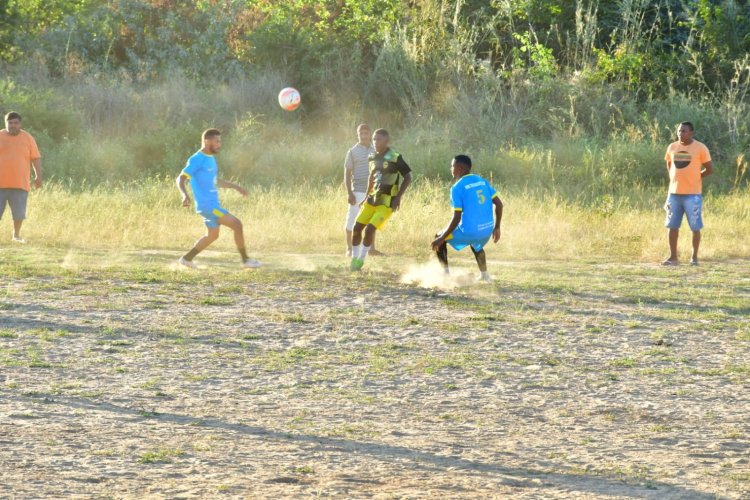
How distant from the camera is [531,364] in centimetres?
799

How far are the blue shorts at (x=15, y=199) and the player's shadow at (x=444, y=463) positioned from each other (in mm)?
8197

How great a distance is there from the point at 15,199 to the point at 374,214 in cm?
473

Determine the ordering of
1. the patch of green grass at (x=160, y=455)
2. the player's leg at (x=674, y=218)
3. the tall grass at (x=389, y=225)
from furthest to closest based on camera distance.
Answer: the tall grass at (x=389, y=225) < the player's leg at (x=674, y=218) < the patch of green grass at (x=160, y=455)

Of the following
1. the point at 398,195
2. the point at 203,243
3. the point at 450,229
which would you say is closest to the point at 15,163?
the point at 203,243

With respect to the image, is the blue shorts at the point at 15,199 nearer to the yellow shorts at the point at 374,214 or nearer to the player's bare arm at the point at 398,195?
the yellow shorts at the point at 374,214

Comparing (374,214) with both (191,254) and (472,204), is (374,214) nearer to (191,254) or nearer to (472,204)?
(472,204)

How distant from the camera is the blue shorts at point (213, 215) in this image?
11.9 metres

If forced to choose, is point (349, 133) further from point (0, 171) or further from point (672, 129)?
point (0, 171)

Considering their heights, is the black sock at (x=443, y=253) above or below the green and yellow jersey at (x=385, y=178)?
below

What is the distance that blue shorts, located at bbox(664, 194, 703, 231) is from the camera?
13.4 m

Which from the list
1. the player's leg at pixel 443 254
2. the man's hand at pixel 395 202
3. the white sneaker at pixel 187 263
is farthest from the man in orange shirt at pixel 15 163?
the player's leg at pixel 443 254

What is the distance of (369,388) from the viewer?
721cm

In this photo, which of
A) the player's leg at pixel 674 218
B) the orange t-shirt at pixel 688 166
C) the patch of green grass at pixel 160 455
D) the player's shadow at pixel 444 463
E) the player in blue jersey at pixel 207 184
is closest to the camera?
the player's shadow at pixel 444 463

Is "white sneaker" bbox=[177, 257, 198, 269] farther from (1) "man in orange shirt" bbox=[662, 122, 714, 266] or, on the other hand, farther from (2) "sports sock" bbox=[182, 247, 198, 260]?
(1) "man in orange shirt" bbox=[662, 122, 714, 266]
